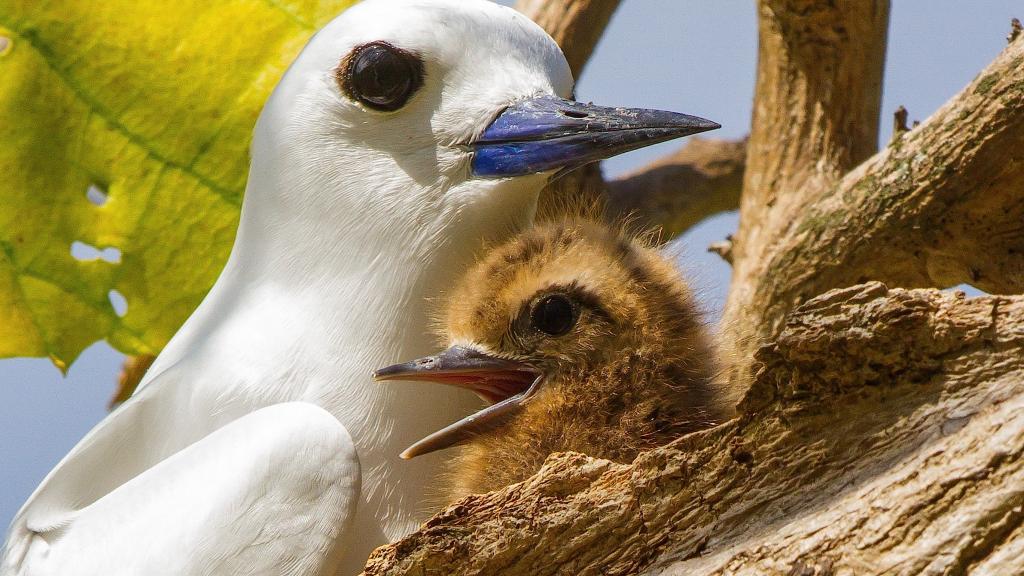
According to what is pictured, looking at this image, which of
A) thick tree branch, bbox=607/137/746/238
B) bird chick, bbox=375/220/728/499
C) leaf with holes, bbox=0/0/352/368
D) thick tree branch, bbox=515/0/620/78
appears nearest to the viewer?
bird chick, bbox=375/220/728/499

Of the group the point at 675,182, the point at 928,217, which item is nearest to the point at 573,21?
the point at 675,182

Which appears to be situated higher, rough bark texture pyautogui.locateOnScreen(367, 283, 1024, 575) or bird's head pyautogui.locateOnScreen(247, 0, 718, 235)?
bird's head pyautogui.locateOnScreen(247, 0, 718, 235)

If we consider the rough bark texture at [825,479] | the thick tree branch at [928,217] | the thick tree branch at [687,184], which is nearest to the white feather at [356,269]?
the rough bark texture at [825,479]

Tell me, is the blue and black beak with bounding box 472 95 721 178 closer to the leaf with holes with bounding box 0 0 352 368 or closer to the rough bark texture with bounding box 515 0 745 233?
the leaf with holes with bounding box 0 0 352 368

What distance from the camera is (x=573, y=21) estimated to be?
3.04 metres

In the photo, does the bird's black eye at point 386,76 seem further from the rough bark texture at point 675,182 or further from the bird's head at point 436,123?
the rough bark texture at point 675,182

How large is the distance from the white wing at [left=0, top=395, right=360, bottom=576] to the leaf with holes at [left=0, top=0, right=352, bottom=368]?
1.16 meters

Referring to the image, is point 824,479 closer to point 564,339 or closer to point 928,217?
point 564,339

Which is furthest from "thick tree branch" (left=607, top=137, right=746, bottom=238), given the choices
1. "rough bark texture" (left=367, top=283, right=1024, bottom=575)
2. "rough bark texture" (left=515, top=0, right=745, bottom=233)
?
"rough bark texture" (left=367, top=283, right=1024, bottom=575)

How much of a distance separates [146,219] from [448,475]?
1225 millimetres

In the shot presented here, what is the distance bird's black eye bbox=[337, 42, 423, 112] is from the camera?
6.16 ft

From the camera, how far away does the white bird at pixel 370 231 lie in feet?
5.96

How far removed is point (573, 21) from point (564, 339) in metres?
1.50

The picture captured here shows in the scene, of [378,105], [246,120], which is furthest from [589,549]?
[246,120]
